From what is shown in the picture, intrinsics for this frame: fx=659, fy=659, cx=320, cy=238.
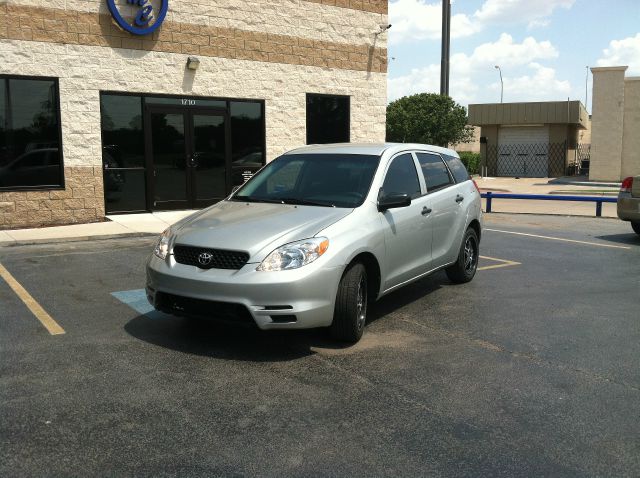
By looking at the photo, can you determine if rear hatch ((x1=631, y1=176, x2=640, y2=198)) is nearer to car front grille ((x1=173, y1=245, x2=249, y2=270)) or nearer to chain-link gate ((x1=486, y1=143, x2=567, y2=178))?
car front grille ((x1=173, y1=245, x2=249, y2=270))

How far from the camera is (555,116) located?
133ft

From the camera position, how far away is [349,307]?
5.46 metres

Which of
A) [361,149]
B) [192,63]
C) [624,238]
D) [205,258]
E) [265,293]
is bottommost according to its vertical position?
[624,238]

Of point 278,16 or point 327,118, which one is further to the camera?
point 327,118

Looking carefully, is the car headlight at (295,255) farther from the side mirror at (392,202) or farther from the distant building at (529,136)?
the distant building at (529,136)

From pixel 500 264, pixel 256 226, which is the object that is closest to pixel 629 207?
pixel 500 264

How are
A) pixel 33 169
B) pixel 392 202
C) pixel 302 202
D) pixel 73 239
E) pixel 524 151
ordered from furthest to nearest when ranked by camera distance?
pixel 524 151 < pixel 33 169 < pixel 73 239 < pixel 302 202 < pixel 392 202

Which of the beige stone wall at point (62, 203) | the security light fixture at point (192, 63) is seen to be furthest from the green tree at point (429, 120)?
the beige stone wall at point (62, 203)

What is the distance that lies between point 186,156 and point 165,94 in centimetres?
147

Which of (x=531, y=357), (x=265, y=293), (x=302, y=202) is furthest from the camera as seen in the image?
(x=302, y=202)

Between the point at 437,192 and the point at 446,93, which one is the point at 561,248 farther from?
the point at 446,93

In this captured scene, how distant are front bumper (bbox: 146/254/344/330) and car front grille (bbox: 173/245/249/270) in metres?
0.05

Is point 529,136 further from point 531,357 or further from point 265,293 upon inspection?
point 265,293

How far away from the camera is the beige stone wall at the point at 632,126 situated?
3134 centimetres
